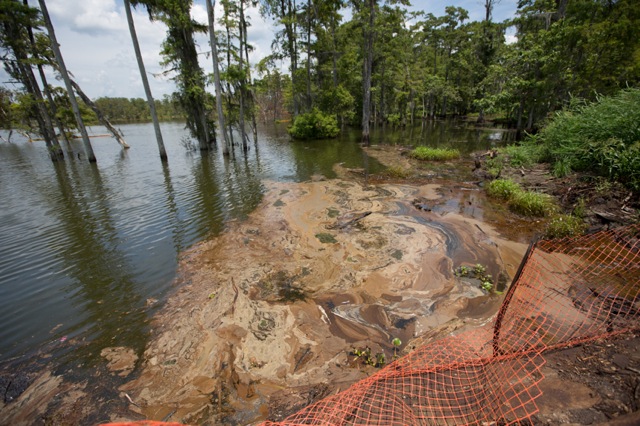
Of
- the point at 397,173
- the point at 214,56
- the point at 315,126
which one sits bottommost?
the point at 397,173

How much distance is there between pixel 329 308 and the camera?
4410 mm

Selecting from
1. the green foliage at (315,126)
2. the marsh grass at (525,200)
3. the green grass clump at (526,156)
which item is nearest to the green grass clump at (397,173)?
the marsh grass at (525,200)

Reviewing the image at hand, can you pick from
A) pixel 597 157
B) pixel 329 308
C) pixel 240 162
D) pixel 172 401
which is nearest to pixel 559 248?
pixel 597 157

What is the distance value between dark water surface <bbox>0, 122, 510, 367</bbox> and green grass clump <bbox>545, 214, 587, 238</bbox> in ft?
27.1

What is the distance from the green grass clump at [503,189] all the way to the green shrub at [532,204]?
576 millimetres

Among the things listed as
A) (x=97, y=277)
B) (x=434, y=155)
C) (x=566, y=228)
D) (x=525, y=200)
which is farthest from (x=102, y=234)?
(x=434, y=155)

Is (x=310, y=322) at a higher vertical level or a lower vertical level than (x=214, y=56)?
lower

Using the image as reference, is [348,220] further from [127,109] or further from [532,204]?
[127,109]

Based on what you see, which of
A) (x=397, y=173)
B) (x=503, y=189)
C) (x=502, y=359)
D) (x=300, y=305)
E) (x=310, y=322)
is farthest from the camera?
(x=397, y=173)

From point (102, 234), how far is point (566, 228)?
11979 mm

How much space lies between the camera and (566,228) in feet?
20.6

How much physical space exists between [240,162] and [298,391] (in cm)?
1566

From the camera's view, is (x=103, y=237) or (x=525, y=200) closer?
(x=103, y=237)

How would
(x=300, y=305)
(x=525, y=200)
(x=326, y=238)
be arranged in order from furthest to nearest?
(x=525, y=200) < (x=326, y=238) < (x=300, y=305)
